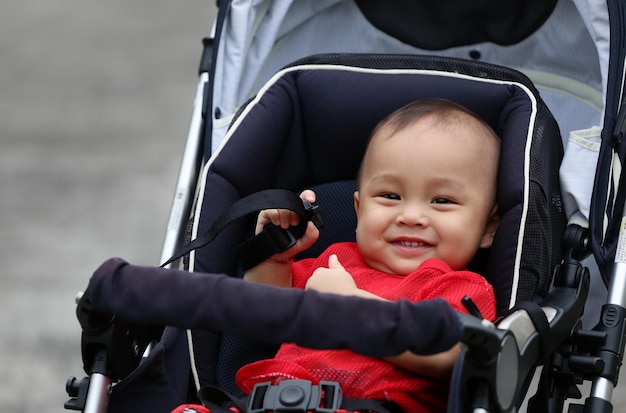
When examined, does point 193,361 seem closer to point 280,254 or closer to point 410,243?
point 280,254

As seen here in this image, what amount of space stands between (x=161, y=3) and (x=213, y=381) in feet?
12.9

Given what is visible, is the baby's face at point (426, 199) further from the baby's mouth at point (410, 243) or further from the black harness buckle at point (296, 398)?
the black harness buckle at point (296, 398)

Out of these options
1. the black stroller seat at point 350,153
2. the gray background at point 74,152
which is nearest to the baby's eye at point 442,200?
the black stroller seat at point 350,153

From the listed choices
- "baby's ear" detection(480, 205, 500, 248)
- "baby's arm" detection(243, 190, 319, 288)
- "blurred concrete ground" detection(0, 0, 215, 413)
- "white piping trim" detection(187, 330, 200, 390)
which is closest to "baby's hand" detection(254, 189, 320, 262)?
"baby's arm" detection(243, 190, 319, 288)

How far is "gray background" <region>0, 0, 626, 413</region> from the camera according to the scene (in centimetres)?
338

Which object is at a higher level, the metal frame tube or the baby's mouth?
the metal frame tube

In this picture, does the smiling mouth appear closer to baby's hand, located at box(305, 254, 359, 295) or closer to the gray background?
baby's hand, located at box(305, 254, 359, 295)

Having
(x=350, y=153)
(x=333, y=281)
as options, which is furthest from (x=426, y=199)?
(x=350, y=153)

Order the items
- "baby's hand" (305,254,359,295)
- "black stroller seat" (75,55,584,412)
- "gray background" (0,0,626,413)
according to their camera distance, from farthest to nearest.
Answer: "gray background" (0,0,626,413), "baby's hand" (305,254,359,295), "black stroller seat" (75,55,584,412)

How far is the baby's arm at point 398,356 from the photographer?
1.79 m

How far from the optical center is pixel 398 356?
1764mm

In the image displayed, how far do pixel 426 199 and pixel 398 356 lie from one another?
0.43m

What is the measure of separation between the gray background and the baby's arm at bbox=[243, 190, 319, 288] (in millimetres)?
1206

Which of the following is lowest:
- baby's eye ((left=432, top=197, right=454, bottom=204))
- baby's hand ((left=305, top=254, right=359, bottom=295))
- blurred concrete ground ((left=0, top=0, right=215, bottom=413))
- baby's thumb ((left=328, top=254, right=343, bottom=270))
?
baby's hand ((left=305, top=254, right=359, bottom=295))
